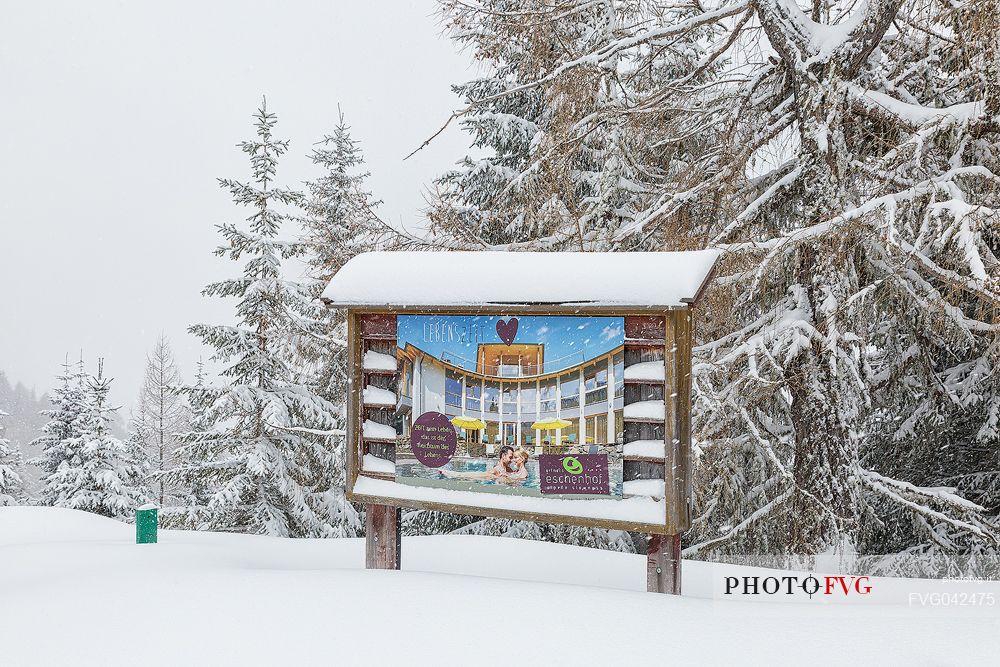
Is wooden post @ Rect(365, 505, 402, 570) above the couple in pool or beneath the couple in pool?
beneath

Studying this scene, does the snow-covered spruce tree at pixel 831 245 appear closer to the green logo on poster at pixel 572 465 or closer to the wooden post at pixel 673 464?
the wooden post at pixel 673 464

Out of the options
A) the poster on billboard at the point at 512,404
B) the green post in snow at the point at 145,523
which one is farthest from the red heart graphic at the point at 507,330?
the green post in snow at the point at 145,523

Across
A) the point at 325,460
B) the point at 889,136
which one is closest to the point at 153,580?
the point at 889,136

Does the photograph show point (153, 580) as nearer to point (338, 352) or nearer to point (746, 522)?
point (746, 522)

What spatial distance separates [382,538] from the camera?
5680 millimetres

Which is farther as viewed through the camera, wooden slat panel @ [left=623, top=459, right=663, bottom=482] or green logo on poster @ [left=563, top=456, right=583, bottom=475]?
green logo on poster @ [left=563, top=456, right=583, bottom=475]

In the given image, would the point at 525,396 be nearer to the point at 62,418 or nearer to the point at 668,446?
the point at 668,446

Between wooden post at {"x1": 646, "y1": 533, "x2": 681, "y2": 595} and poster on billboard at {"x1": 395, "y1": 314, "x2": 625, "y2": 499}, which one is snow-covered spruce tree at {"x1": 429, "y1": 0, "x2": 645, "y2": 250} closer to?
poster on billboard at {"x1": 395, "y1": 314, "x2": 625, "y2": 499}

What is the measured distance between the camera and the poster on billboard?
195 inches

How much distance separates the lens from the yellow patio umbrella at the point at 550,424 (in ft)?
16.6

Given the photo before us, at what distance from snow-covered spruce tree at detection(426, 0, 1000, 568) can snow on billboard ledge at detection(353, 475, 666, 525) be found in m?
2.73

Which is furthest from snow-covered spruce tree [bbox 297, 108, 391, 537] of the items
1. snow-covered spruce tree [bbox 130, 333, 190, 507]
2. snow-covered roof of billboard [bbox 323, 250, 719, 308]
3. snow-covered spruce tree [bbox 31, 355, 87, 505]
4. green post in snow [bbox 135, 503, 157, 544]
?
snow-covered spruce tree [bbox 130, 333, 190, 507]

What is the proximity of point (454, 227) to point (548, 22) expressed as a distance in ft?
10.4

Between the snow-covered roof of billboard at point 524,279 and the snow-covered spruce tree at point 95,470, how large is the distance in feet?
51.8
